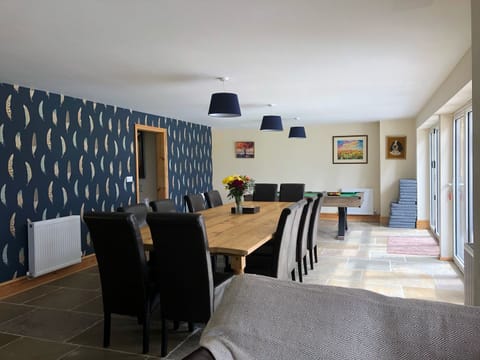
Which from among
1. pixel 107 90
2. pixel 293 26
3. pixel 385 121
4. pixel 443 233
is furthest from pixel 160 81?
pixel 385 121

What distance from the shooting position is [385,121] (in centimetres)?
852

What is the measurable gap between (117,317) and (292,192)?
3703mm

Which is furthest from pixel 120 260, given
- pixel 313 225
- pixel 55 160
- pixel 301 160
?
pixel 301 160

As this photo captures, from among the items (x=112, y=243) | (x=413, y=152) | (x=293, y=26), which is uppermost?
(x=293, y=26)

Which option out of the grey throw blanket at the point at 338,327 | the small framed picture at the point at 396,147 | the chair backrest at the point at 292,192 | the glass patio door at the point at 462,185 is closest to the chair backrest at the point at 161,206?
the chair backrest at the point at 292,192

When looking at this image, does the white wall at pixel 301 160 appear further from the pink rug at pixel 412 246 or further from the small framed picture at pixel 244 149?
the pink rug at pixel 412 246

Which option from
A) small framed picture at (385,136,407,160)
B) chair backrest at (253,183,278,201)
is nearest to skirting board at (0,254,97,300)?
chair backrest at (253,183,278,201)

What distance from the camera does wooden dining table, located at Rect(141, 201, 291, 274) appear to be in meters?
2.88

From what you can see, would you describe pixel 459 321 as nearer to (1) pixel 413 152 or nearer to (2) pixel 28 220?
(2) pixel 28 220

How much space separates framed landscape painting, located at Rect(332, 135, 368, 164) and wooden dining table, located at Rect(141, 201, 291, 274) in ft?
15.1

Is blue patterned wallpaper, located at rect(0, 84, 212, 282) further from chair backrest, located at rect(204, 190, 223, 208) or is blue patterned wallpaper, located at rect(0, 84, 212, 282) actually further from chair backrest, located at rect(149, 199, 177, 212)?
chair backrest, located at rect(149, 199, 177, 212)

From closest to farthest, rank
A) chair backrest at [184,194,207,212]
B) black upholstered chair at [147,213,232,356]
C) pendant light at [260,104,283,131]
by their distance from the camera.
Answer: black upholstered chair at [147,213,232,356] → chair backrest at [184,194,207,212] → pendant light at [260,104,283,131]

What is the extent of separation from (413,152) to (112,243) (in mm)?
7299

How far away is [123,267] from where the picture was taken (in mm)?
2818
